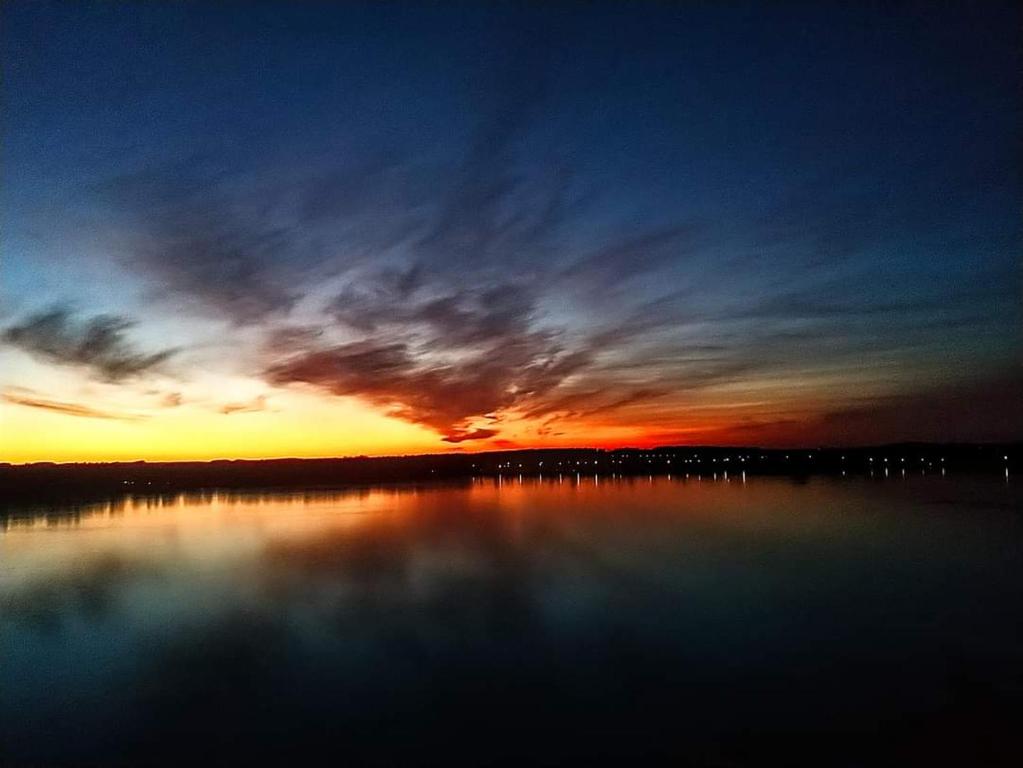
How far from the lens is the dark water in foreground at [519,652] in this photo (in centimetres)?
934

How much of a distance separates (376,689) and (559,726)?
130 inches

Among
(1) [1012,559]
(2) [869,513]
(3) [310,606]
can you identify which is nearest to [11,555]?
(3) [310,606]

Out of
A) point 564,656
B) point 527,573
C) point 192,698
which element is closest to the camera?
point 192,698

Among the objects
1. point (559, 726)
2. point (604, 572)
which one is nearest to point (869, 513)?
point (604, 572)

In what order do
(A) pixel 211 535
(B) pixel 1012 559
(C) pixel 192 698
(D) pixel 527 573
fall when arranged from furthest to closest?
1. (A) pixel 211 535
2. (B) pixel 1012 559
3. (D) pixel 527 573
4. (C) pixel 192 698

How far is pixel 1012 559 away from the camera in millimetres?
24422

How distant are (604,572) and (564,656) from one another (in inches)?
348

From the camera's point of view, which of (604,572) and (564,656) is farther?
(604,572)

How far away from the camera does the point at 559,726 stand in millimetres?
9656

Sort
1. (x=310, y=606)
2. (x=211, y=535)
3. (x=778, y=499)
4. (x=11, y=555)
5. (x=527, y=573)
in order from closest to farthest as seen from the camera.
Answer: (x=310, y=606) → (x=527, y=573) → (x=11, y=555) → (x=211, y=535) → (x=778, y=499)

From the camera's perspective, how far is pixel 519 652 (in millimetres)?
13211

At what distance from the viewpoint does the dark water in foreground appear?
9.34 metres

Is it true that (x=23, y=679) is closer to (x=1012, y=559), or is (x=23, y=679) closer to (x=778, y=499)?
(x=1012, y=559)

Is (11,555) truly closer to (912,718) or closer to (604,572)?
(604,572)
